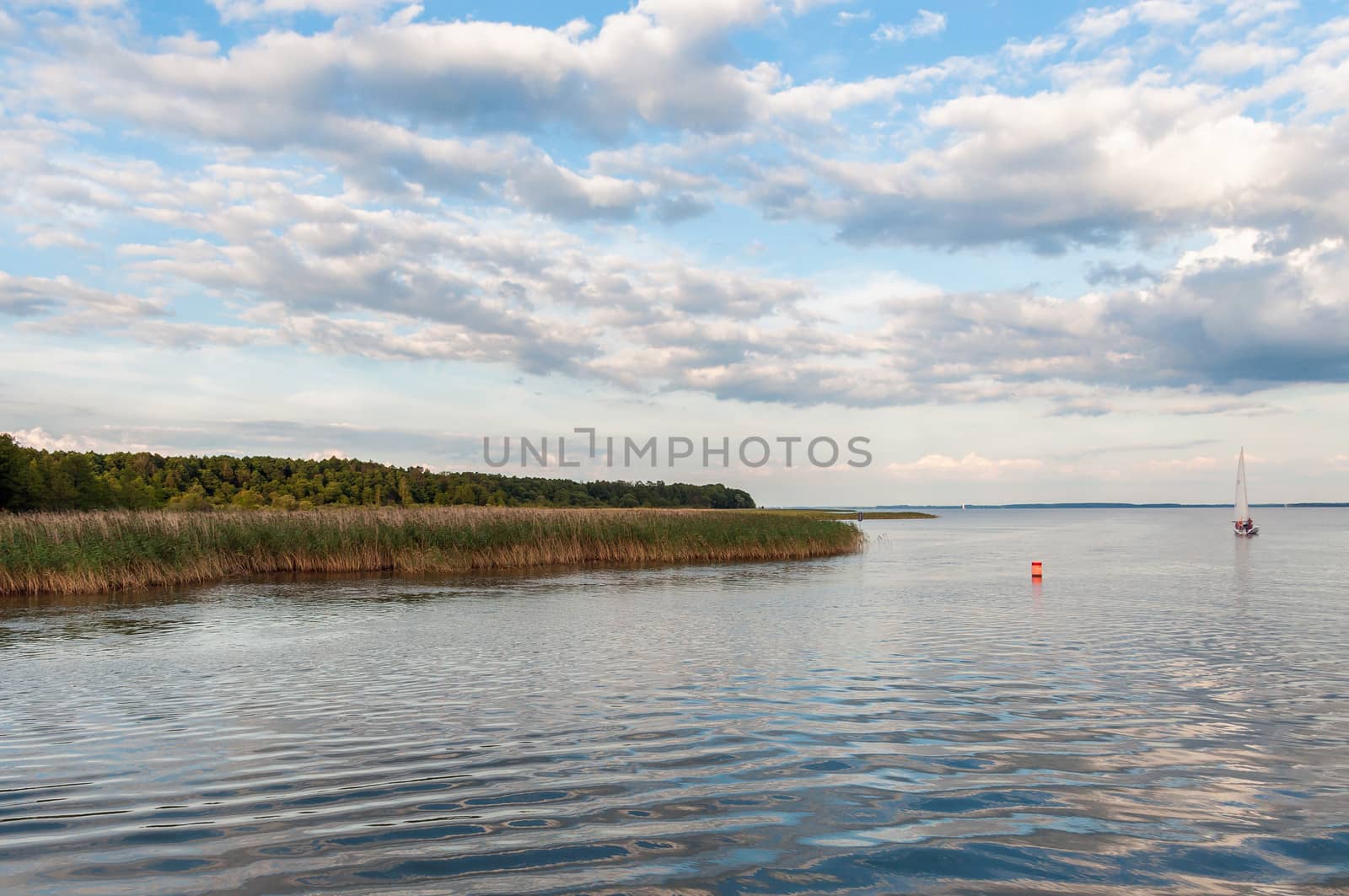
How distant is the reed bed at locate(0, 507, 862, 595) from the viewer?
25000 mm

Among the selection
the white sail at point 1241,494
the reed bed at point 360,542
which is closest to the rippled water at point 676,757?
the reed bed at point 360,542

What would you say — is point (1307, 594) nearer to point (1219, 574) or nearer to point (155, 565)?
point (1219, 574)

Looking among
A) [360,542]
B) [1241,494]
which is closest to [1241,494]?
[1241,494]

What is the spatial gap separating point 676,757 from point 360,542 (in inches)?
1097

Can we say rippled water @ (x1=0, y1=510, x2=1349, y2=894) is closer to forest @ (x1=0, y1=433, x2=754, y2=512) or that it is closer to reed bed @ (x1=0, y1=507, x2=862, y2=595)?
reed bed @ (x1=0, y1=507, x2=862, y2=595)

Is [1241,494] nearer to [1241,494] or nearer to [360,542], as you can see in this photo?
[1241,494]

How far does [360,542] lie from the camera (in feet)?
107

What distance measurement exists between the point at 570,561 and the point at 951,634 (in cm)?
2233

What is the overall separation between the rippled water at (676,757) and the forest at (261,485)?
137 ft

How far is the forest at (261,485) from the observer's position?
55.8 metres

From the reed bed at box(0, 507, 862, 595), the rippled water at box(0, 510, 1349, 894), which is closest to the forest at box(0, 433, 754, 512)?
the reed bed at box(0, 507, 862, 595)

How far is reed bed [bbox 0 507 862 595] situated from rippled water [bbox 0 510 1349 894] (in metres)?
8.69

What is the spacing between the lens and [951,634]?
15.8 metres

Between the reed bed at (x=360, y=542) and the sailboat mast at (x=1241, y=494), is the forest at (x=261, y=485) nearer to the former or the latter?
the reed bed at (x=360, y=542)
